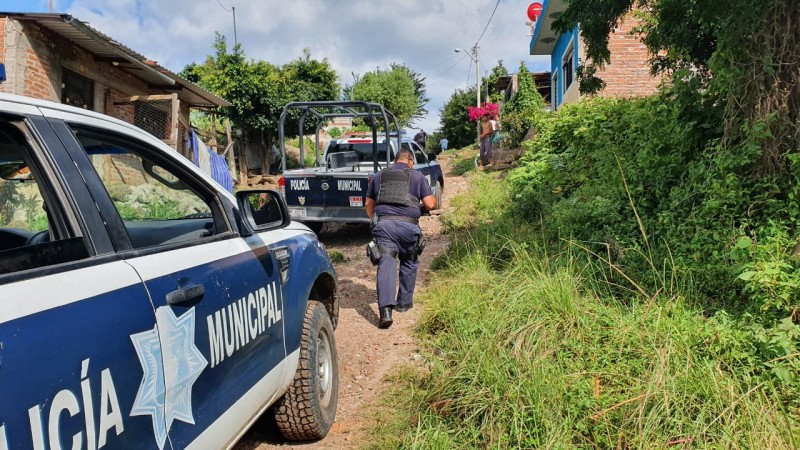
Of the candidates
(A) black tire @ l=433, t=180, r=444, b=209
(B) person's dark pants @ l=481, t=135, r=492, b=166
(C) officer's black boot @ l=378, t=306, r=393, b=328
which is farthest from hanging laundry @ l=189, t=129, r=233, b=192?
(B) person's dark pants @ l=481, t=135, r=492, b=166

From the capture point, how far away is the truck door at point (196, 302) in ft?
5.36

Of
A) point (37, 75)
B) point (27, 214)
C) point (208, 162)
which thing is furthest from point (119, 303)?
point (208, 162)

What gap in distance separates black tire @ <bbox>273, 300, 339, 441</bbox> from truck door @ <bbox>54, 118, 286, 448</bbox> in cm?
30

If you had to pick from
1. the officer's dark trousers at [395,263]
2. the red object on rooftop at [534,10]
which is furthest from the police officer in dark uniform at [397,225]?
the red object on rooftop at [534,10]

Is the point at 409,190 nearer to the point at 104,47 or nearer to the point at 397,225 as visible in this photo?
the point at 397,225

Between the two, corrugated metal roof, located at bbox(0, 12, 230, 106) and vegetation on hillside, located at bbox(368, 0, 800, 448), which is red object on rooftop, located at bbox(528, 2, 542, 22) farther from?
vegetation on hillside, located at bbox(368, 0, 800, 448)

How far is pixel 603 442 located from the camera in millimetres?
2549

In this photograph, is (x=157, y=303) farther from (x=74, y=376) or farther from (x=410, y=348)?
(x=410, y=348)

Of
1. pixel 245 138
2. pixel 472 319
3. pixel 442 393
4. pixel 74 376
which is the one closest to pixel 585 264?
pixel 472 319

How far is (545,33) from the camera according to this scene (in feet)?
53.5

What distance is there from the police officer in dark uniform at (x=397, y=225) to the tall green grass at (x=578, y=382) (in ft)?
2.94

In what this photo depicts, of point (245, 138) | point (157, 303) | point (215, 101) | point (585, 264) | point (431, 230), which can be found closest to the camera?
point (157, 303)

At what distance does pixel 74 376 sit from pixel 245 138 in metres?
21.5

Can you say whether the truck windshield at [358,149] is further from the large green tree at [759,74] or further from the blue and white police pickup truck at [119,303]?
the blue and white police pickup truck at [119,303]
